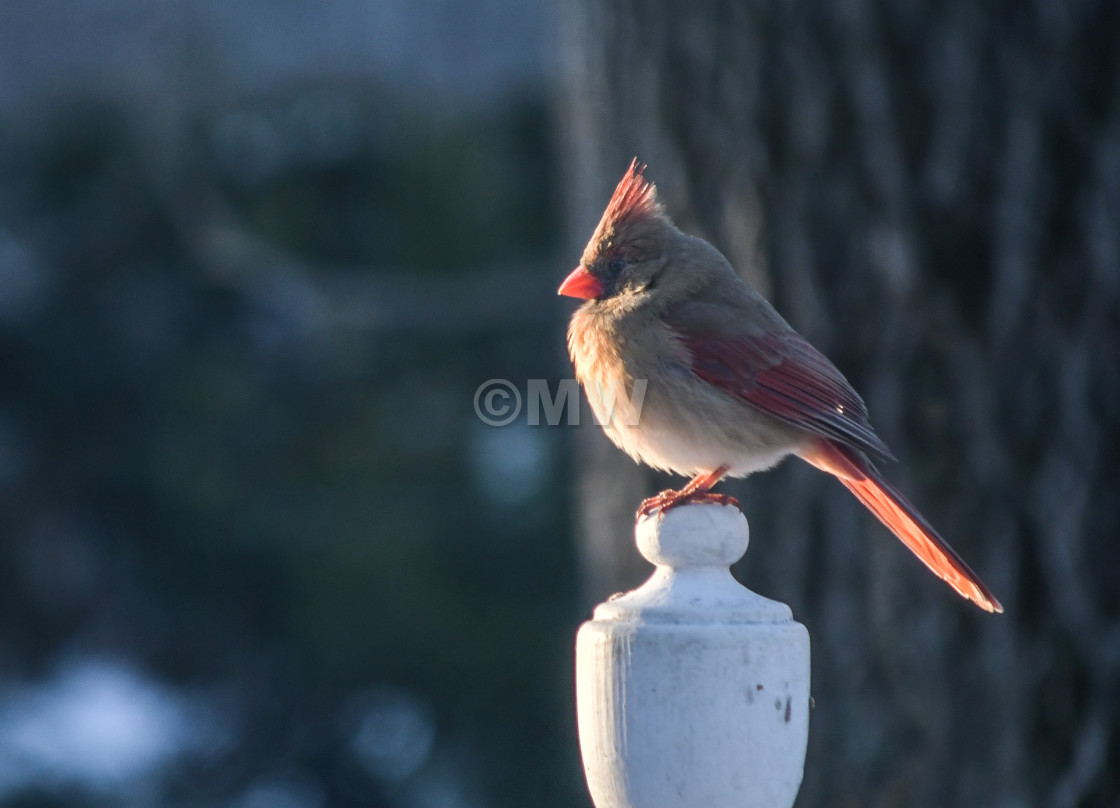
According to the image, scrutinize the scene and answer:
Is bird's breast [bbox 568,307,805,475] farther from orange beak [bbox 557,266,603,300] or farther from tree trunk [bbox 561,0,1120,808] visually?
tree trunk [bbox 561,0,1120,808]

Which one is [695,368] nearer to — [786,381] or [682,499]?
[786,381]

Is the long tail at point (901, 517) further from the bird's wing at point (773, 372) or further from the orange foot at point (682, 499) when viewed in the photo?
the orange foot at point (682, 499)

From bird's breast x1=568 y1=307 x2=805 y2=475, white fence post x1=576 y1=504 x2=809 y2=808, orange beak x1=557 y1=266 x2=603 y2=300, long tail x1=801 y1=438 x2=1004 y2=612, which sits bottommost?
white fence post x1=576 y1=504 x2=809 y2=808

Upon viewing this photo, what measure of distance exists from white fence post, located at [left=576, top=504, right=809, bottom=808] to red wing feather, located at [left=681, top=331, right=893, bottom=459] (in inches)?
36.1

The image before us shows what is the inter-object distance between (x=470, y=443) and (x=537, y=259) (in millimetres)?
1014

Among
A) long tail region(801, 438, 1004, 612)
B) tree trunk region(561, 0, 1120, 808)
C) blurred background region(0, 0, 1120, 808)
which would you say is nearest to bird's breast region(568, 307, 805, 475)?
long tail region(801, 438, 1004, 612)

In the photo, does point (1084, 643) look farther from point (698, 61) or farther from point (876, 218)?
point (698, 61)

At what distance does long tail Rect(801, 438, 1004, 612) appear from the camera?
2307 millimetres

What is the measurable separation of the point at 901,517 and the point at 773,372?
1.33ft

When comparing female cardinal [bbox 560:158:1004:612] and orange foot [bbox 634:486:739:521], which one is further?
female cardinal [bbox 560:158:1004:612]

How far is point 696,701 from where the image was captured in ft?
5.68

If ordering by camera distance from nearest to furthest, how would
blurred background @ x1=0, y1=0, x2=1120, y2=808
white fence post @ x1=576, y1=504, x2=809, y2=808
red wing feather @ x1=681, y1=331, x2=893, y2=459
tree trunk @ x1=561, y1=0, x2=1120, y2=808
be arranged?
1. white fence post @ x1=576, y1=504, x2=809, y2=808
2. red wing feather @ x1=681, y1=331, x2=893, y2=459
3. tree trunk @ x1=561, y1=0, x2=1120, y2=808
4. blurred background @ x1=0, y1=0, x2=1120, y2=808

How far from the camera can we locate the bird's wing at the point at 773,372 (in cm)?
269

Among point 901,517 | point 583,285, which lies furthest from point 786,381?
point 583,285
